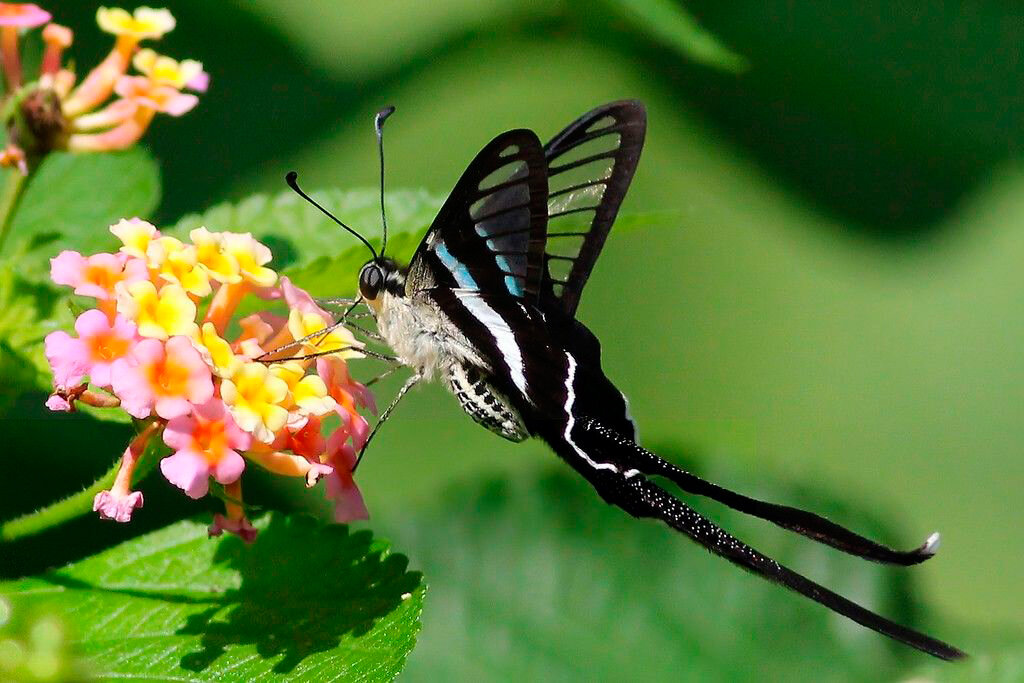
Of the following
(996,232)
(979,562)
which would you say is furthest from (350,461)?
(996,232)

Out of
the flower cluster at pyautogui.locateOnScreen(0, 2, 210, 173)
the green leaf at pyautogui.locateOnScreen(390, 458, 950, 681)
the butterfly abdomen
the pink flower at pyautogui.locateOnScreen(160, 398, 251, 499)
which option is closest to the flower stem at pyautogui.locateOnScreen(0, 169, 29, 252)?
the flower cluster at pyautogui.locateOnScreen(0, 2, 210, 173)

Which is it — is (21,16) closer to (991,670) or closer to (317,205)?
(317,205)

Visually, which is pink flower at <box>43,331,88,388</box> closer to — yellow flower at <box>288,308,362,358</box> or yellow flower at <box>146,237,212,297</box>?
yellow flower at <box>146,237,212,297</box>

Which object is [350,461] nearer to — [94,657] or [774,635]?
[94,657]

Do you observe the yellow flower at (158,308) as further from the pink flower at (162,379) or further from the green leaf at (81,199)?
the green leaf at (81,199)

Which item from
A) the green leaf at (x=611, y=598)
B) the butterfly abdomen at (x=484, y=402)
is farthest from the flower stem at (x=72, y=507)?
the green leaf at (x=611, y=598)

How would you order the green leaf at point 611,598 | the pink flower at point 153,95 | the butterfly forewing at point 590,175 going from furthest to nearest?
the green leaf at point 611,598
the butterfly forewing at point 590,175
the pink flower at point 153,95

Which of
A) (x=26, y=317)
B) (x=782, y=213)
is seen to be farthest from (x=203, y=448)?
(x=782, y=213)
